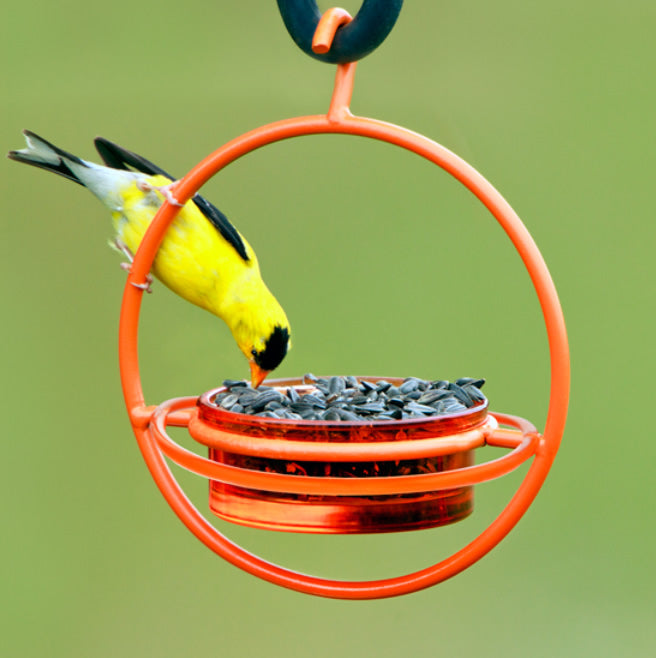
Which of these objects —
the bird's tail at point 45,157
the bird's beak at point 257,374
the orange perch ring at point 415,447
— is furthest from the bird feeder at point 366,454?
the bird's tail at point 45,157

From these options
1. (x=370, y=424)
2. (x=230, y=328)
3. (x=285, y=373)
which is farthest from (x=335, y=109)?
(x=285, y=373)

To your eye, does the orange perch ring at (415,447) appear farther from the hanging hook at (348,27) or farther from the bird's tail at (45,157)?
the bird's tail at (45,157)

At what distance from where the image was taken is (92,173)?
196cm

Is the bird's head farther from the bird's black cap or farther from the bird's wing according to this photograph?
the bird's wing

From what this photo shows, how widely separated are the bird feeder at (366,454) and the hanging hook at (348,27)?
0.01 m

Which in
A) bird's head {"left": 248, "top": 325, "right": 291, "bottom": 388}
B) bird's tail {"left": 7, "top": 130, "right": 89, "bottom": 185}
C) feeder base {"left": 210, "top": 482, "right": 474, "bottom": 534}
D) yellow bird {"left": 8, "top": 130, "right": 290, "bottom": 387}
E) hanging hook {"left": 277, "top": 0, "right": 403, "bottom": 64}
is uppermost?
hanging hook {"left": 277, "top": 0, "right": 403, "bottom": 64}

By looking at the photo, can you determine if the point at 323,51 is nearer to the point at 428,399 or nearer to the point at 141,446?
the point at 428,399

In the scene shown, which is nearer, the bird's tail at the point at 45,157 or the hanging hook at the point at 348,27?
the hanging hook at the point at 348,27

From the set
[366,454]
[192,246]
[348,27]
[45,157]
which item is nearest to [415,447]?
[366,454]

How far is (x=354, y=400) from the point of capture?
60.1 inches

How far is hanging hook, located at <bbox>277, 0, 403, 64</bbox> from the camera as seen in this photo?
1.17 m

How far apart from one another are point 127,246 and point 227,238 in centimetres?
27

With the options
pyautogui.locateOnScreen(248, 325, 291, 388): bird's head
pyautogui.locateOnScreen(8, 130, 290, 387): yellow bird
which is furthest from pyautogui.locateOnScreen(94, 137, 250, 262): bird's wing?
pyautogui.locateOnScreen(248, 325, 291, 388): bird's head

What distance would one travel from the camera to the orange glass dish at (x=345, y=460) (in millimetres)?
1222
